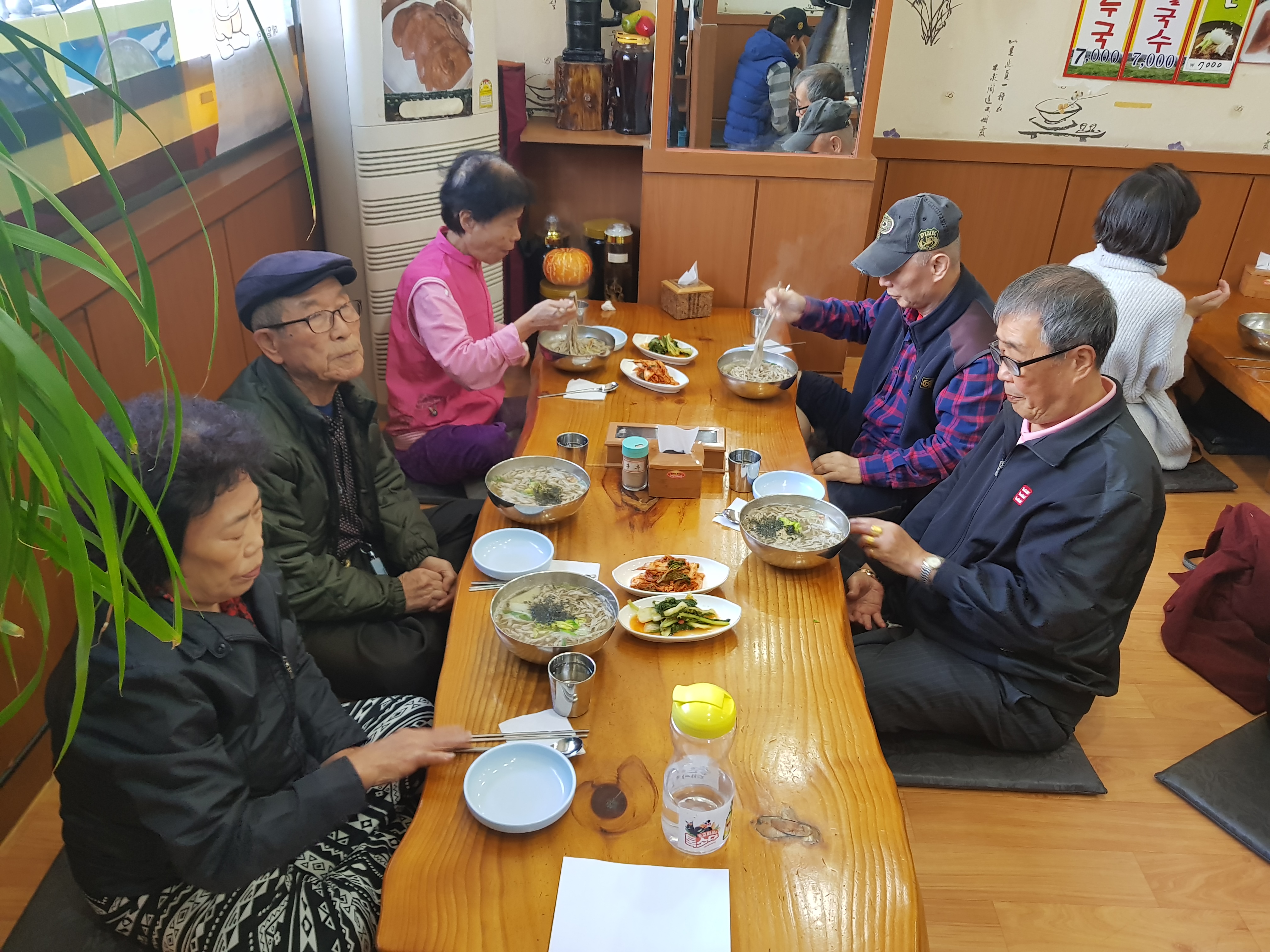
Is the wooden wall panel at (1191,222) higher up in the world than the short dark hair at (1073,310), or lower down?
lower down

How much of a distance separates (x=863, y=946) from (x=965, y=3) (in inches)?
158

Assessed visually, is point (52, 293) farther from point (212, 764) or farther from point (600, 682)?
point (600, 682)

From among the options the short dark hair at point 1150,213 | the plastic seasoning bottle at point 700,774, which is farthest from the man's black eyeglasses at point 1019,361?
the short dark hair at point 1150,213

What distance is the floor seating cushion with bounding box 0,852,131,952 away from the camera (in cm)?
156

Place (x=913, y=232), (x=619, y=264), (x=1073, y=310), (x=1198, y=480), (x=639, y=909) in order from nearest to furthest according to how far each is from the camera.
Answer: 1. (x=639, y=909)
2. (x=1073, y=310)
3. (x=913, y=232)
4. (x=619, y=264)
5. (x=1198, y=480)

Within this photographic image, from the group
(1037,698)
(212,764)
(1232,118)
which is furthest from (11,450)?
(1232,118)

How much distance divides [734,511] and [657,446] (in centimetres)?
27

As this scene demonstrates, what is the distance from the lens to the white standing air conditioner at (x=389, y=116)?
3113 millimetres

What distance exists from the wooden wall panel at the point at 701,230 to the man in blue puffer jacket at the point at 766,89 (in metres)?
0.16

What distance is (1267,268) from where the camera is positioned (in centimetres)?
425

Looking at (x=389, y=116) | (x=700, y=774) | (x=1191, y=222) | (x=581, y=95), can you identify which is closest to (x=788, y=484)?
(x=700, y=774)

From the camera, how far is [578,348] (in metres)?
2.69

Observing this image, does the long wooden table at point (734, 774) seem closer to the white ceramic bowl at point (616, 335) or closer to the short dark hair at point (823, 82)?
the white ceramic bowl at point (616, 335)

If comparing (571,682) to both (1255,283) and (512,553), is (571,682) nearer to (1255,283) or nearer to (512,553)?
(512,553)
